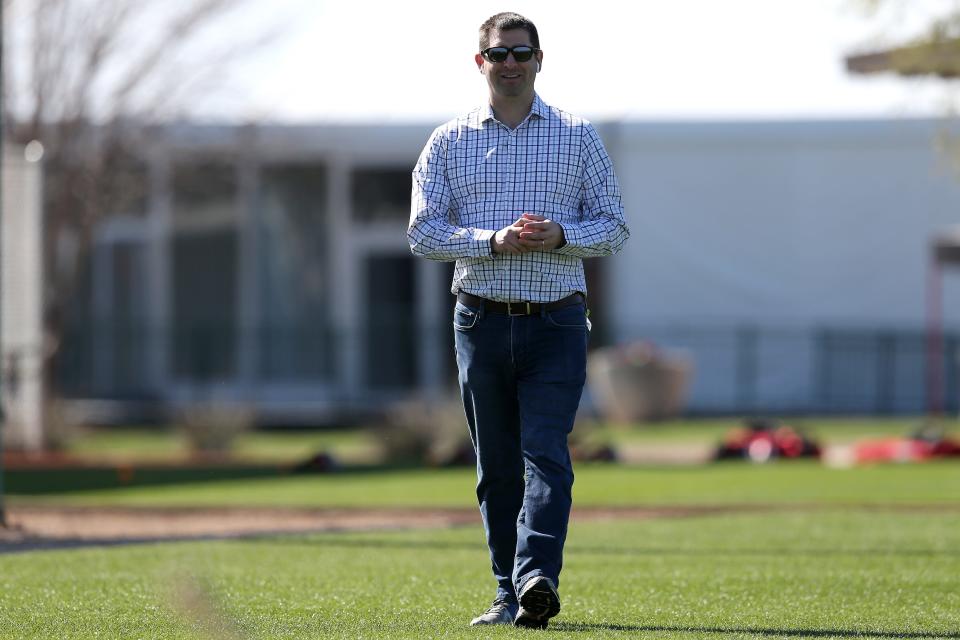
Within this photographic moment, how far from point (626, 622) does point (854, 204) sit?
21.5 m

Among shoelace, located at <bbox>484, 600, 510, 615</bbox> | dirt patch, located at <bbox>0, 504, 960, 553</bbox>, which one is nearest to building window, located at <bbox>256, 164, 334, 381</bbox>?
dirt patch, located at <bbox>0, 504, 960, 553</bbox>

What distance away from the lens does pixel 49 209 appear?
2180 cm

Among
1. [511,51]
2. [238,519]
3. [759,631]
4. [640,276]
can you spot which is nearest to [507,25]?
[511,51]

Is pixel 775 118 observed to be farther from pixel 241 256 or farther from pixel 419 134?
pixel 241 256

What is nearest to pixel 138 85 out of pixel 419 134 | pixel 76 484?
pixel 419 134

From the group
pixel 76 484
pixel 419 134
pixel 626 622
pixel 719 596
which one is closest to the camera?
pixel 626 622

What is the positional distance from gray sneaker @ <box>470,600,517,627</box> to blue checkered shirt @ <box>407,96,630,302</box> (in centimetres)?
105

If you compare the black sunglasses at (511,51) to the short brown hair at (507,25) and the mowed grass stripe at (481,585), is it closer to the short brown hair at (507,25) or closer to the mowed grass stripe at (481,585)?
the short brown hair at (507,25)

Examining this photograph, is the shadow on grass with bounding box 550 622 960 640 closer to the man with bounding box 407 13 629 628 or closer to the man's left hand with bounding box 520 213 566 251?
the man with bounding box 407 13 629 628

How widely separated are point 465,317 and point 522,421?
1.34ft

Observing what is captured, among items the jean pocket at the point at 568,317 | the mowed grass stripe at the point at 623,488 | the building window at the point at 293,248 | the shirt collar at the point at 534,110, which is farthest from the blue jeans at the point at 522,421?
the building window at the point at 293,248

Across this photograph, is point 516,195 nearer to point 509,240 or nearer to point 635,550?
point 509,240

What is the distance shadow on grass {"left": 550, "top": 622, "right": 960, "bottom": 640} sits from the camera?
19.5 ft

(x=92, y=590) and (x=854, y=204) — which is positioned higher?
(x=854, y=204)
